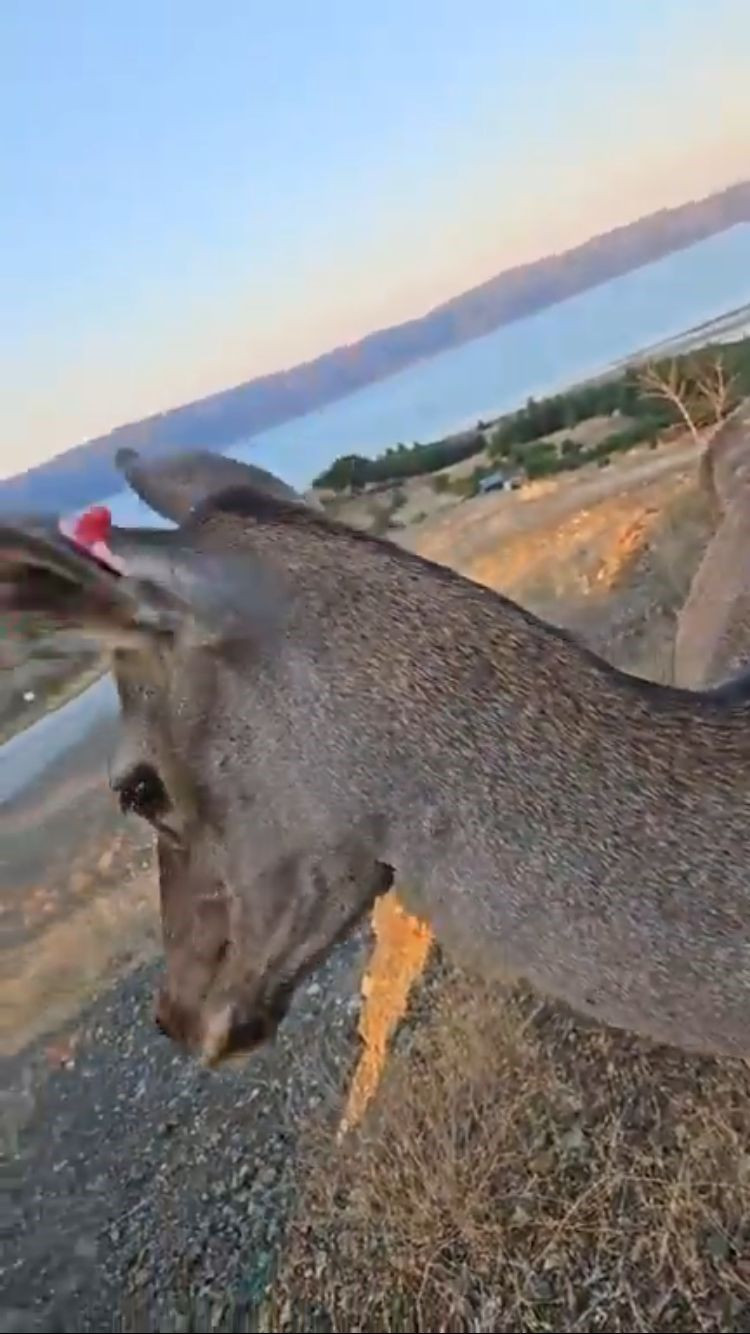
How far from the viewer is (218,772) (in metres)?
1.93

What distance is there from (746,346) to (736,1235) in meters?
18.1

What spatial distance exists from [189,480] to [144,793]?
0.42 metres

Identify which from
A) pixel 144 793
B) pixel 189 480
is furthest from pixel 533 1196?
pixel 189 480

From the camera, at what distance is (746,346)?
64.7 ft

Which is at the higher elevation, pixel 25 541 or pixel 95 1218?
pixel 25 541

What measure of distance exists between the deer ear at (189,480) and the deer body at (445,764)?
11cm

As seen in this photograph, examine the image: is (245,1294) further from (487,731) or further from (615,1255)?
(487,731)

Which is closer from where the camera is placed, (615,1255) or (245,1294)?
(245,1294)

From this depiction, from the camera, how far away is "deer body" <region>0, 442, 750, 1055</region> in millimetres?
1797

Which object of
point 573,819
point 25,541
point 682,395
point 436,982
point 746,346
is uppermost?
point 25,541

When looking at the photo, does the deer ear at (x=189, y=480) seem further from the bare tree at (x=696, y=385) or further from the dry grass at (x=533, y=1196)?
the bare tree at (x=696, y=385)

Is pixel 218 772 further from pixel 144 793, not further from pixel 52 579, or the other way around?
pixel 52 579

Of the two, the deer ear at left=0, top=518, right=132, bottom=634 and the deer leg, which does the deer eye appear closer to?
the deer ear at left=0, top=518, right=132, bottom=634

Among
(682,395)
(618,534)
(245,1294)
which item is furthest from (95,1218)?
(682,395)
